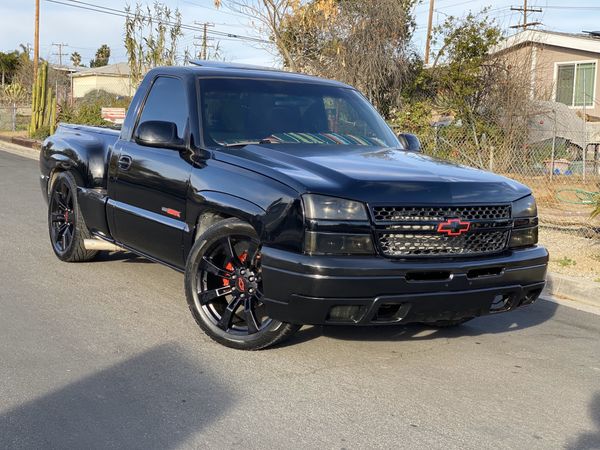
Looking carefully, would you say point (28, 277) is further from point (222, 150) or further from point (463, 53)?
point (463, 53)

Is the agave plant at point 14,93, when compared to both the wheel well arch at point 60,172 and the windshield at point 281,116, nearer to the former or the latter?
the wheel well arch at point 60,172

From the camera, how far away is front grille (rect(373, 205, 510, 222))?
458 cm

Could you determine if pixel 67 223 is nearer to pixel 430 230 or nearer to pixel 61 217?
pixel 61 217

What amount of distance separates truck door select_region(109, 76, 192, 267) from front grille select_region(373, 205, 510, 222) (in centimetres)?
160

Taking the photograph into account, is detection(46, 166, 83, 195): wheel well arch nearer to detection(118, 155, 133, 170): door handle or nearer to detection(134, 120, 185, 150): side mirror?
detection(118, 155, 133, 170): door handle

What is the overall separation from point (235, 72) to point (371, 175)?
6.18 feet

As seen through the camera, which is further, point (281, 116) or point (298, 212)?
point (281, 116)

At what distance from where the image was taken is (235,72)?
20.1 feet

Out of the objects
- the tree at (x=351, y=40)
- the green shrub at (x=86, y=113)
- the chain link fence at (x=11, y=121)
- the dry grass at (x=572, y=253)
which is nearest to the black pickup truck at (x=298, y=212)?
the dry grass at (x=572, y=253)

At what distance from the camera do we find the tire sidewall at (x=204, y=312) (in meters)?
4.94

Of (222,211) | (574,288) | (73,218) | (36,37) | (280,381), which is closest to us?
(280,381)

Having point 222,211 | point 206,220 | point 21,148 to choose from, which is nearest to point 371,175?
point 222,211

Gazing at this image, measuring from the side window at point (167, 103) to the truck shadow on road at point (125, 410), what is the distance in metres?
1.87

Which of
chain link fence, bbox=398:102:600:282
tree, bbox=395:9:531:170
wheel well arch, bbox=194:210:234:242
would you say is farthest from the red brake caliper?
tree, bbox=395:9:531:170
